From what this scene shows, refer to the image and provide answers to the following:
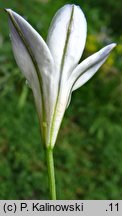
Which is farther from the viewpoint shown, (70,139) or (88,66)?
(70,139)

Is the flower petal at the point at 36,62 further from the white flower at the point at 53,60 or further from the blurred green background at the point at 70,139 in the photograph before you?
the blurred green background at the point at 70,139

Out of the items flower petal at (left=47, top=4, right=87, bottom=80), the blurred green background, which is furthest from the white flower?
the blurred green background

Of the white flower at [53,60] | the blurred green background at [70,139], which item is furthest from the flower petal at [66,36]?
the blurred green background at [70,139]

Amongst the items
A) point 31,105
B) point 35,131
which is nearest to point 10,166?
point 35,131

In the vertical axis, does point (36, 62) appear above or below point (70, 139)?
above

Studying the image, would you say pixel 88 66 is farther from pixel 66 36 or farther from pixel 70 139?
pixel 70 139

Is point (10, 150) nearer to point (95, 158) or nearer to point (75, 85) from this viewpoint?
point (95, 158)

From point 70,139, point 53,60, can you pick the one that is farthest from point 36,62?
point 70,139
